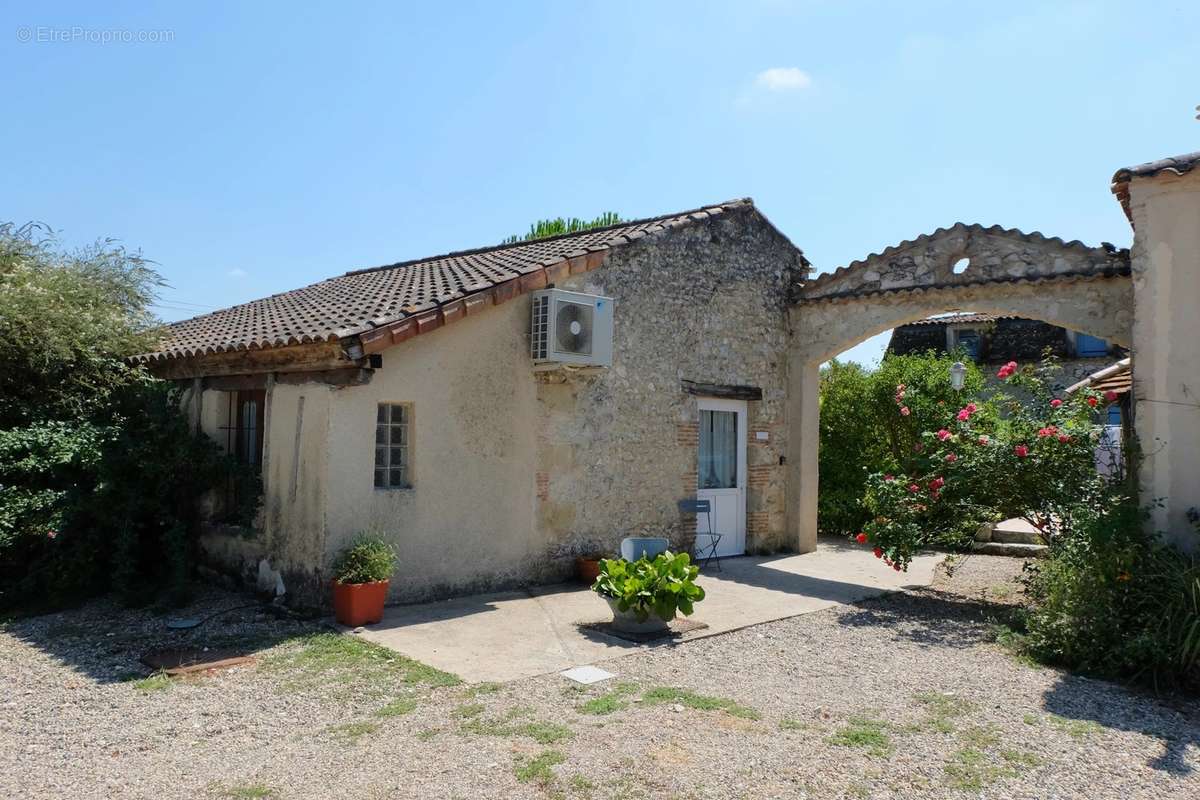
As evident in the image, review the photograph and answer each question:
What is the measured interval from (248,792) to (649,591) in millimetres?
3687

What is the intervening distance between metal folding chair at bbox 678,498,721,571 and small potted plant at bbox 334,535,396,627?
4.47m

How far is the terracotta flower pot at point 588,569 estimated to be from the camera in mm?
9312

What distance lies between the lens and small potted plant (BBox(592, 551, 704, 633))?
6922 mm

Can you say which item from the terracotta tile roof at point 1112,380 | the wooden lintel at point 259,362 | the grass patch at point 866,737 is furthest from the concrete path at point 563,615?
the terracotta tile roof at point 1112,380

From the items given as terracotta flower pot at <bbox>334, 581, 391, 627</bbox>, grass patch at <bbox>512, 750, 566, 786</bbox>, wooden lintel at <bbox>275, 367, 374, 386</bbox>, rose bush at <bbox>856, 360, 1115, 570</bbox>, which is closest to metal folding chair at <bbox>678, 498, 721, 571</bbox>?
rose bush at <bbox>856, 360, 1115, 570</bbox>

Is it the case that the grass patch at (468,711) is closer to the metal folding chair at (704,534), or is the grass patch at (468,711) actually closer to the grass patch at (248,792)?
the grass patch at (248,792)

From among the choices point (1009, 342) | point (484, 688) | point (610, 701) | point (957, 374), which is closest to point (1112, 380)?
point (957, 374)

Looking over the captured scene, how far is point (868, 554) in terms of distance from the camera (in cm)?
1250

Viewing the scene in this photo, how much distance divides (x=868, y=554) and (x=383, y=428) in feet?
26.1

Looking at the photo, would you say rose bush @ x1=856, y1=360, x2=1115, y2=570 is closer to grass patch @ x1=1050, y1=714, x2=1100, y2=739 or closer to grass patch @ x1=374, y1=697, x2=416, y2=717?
grass patch @ x1=1050, y1=714, x2=1100, y2=739

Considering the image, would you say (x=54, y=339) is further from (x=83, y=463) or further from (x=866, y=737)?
(x=866, y=737)

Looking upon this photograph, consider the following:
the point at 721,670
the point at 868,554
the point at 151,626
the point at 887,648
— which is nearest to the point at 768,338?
the point at 868,554

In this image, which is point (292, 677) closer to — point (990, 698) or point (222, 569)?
point (222, 569)

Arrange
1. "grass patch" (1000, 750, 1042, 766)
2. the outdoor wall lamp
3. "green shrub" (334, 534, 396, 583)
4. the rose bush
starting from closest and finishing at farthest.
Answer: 1. "grass patch" (1000, 750, 1042, 766)
2. "green shrub" (334, 534, 396, 583)
3. the rose bush
4. the outdoor wall lamp
